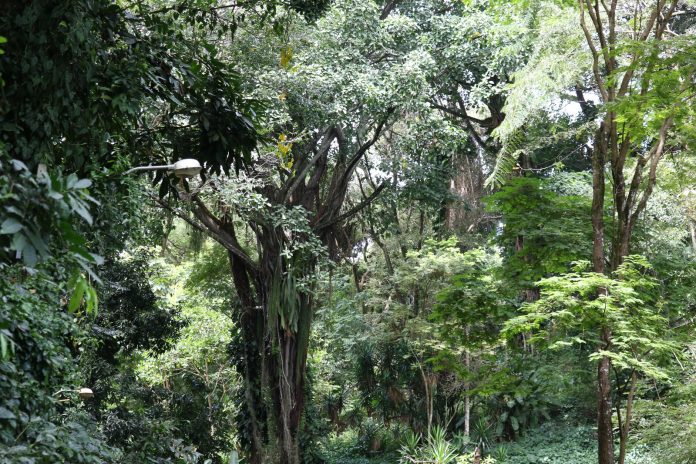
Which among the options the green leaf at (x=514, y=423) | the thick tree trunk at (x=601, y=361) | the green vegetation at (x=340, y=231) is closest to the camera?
the green vegetation at (x=340, y=231)

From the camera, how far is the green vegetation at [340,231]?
4484 millimetres

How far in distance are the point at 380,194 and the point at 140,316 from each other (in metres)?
4.65

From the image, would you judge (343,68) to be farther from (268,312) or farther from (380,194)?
(268,312)

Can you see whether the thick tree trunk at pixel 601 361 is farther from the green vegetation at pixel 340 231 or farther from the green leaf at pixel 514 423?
the green leaf at pixel 514 423

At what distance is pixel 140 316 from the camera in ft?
34.4

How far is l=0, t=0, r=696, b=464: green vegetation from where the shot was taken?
14.7 ft

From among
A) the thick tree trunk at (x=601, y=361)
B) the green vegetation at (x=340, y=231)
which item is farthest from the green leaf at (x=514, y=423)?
the thick tree trunk at (x=601, y=361)

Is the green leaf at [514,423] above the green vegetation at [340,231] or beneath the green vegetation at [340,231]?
beneath

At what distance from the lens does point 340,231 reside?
13602 mm

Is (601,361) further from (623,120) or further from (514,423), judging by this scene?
(514,423)

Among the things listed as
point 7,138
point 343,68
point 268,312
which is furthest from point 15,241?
point 268,312

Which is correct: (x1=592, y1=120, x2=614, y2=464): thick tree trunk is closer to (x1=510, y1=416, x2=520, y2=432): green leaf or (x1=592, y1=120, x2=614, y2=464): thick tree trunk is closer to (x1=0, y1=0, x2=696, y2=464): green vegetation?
(x1=0, y1=0, x2=696, y2=464): green vegetation

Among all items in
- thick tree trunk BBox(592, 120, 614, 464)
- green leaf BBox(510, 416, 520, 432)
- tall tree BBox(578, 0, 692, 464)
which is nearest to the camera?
tall tree BBox(578, 0, 692, 464)

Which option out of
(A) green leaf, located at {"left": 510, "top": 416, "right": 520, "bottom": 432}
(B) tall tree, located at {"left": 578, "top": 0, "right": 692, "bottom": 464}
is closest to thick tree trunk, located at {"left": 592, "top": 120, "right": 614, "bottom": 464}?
(B) tall tree, located at {"left": 578, "top": 0, "right": 692, "bottom": 464}
